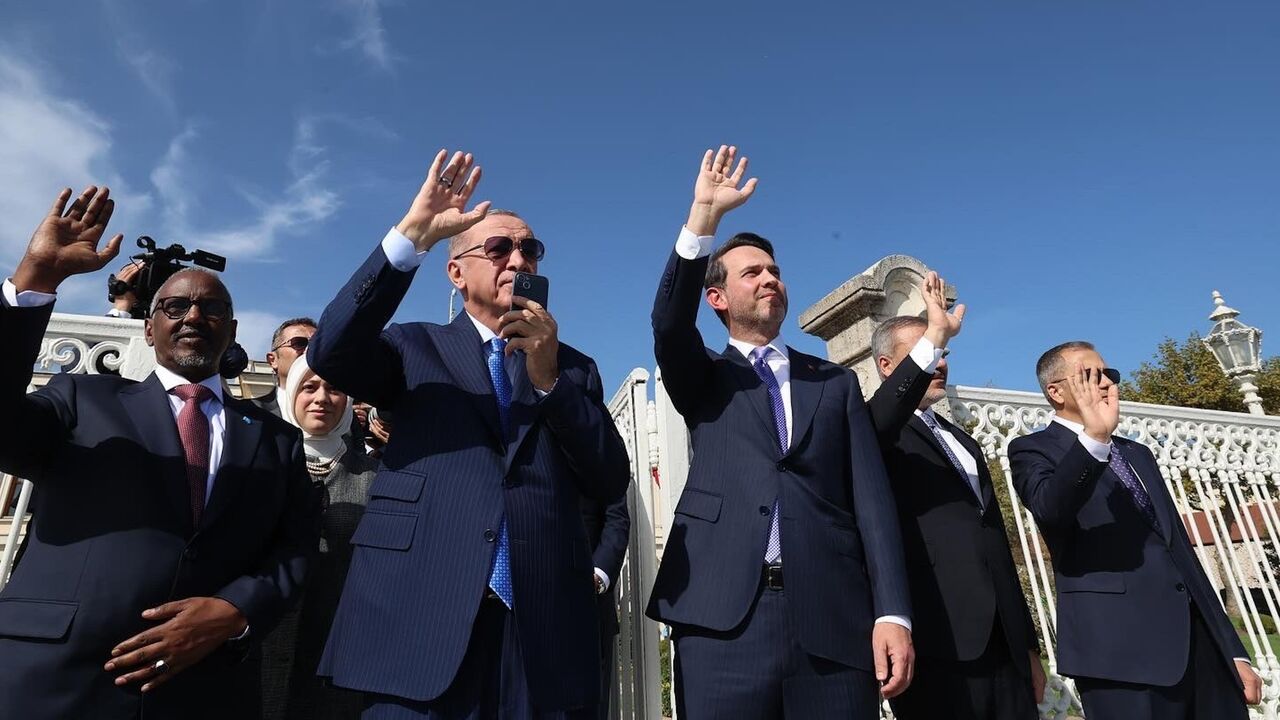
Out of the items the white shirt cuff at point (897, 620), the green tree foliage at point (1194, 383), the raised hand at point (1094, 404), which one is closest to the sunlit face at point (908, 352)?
the raised hand at point (1094, 404)

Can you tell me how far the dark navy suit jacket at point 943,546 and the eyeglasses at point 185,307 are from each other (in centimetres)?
245

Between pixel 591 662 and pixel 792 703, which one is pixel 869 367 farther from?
pixel 591 662

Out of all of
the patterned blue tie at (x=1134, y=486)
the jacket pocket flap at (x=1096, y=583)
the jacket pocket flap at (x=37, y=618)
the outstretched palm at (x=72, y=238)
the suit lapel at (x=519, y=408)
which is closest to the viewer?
the jacket pocket flap at (x=37, y=618)

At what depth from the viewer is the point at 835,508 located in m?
2.68

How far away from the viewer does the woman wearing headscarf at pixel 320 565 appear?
2.89m

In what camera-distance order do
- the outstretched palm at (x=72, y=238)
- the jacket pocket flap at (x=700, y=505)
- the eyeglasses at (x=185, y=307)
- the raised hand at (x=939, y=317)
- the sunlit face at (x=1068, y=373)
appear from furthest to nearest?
the sunlit face at (x=1068, y=373), the raised hand at (x=939, y=317), the jacket pocket flap at (x=700, y=505), the eyeglasses at (x=185, y=307), the outstretched palm at (x=72, y=238)

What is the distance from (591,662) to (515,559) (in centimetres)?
38

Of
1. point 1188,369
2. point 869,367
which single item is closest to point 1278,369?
point 1188,369

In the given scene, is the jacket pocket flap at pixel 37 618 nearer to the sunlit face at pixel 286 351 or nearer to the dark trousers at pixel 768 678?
the dark trousers at pixel 768 678

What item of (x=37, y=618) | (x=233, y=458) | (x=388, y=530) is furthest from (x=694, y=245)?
(x=37, y=618)

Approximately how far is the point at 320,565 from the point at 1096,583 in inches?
128

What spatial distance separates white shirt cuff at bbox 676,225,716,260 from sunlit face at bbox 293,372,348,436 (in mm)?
1713

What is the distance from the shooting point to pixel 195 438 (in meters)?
2.38

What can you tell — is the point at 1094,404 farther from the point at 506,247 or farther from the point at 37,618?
the point at 37,618
